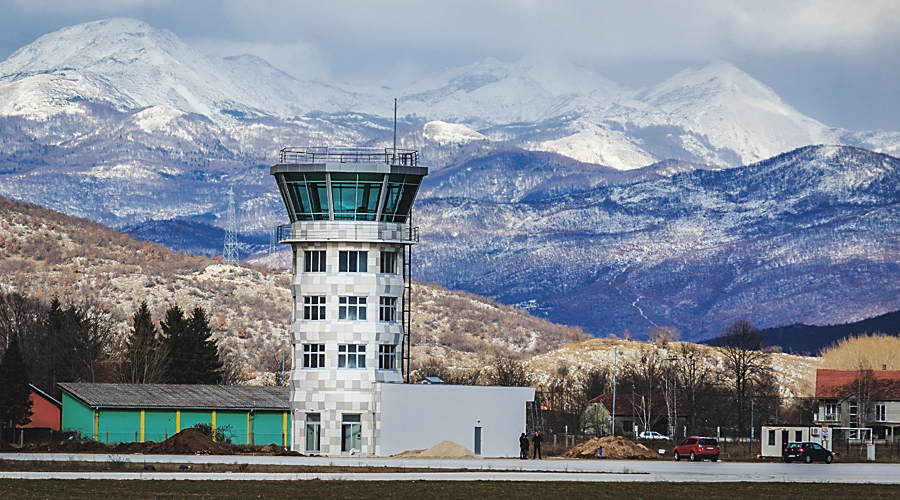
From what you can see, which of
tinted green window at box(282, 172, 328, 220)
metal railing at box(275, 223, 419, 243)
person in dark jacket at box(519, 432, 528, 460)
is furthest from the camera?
tinted green window at box(282, 172, 328, 220)

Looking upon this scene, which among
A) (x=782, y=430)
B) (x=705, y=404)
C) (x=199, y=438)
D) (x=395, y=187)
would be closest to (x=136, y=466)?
(x=199, y=438)

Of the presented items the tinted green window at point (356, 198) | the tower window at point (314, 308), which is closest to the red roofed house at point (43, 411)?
the tower window at point (314, 308)

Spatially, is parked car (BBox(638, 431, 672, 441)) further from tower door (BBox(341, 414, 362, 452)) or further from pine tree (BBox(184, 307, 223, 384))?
tower door (BBox(341, 414, 362, 452))

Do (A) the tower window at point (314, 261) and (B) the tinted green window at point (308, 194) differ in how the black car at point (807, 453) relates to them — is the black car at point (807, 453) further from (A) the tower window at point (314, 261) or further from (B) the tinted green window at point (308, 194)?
(B) the tinted green window at point (308, 194)

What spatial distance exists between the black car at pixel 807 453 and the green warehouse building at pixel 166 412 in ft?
103

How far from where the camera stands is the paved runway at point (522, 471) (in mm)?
60250

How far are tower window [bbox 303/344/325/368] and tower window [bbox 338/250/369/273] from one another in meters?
4.89

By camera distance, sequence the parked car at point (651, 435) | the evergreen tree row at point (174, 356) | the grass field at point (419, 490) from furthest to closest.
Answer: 1. the parked car at point (651, 435)
2. the evergreen tree row at point (174, 356)
3. the grass field at point (419, 490)

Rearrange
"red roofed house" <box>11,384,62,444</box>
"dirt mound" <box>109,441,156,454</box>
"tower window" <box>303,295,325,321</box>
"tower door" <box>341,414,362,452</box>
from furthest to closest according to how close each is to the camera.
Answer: "red roofed house" <box>11,384,62,444</box>
"tower window" <box>303,295,325,321</box>
"tower door" <box>341,414,362,452</box>
"dirt mound" <box>109,441,156,454</box>

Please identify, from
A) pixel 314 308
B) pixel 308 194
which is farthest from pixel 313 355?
pixel 308 194

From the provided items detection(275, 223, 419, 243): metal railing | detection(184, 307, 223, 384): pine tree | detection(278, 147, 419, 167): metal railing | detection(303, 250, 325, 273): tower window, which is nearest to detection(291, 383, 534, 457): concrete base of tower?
detection(303, 250, 325, 273): tower window

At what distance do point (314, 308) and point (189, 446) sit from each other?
12.0 metres

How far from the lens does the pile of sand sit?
274 ft

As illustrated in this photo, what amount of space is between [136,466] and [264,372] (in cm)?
12351
